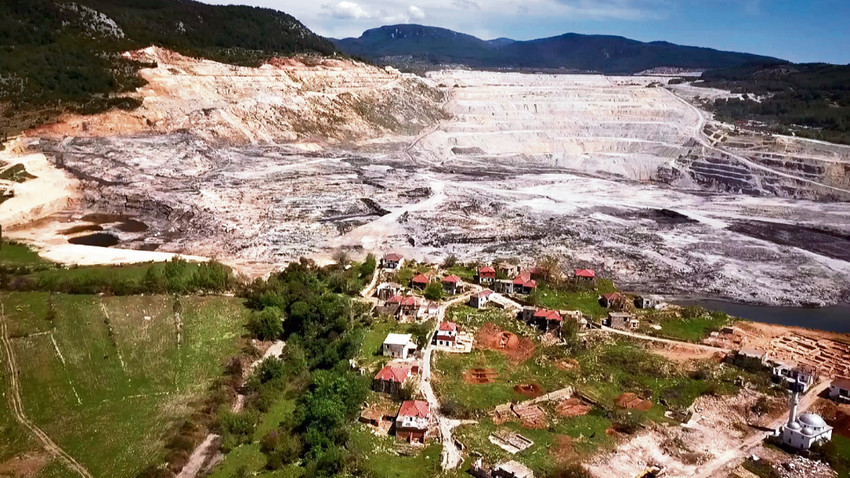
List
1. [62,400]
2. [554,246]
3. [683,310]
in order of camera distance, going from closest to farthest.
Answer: [62,400] → [683,310] → [554,246]

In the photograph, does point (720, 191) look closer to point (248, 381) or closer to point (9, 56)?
point (248, 381)

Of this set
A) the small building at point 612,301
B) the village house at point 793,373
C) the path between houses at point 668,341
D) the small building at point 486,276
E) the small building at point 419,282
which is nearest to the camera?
the village house at point 793,373

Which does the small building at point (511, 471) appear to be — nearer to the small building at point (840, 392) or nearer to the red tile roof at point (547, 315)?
the red tile roof at point (547, 315)

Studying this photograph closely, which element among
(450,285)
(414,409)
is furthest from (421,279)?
(414,409)

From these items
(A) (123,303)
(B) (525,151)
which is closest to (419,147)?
(B) (525,151)

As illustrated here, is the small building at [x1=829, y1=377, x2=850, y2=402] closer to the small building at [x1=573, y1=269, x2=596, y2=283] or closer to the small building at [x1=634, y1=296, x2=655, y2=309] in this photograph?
the small building at [x1=634, y1=296, x2=655, y2=309]

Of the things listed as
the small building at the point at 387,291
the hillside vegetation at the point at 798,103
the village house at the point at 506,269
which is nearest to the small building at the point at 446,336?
the small building at the point at 387,291
